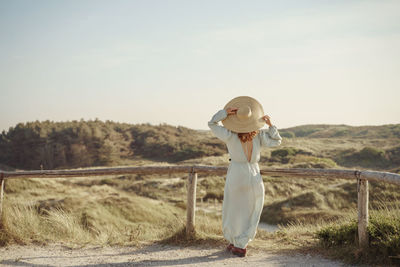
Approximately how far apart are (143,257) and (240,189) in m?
1.62

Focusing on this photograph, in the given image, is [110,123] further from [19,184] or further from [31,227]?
[31,227]

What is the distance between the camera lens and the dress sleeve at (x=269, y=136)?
188 inches

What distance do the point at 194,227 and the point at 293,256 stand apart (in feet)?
5.02

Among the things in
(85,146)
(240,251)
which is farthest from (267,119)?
(85,146)

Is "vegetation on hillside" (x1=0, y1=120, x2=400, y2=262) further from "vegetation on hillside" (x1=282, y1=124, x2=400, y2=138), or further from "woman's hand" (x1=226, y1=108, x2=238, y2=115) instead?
"woman's hand" (x1=226, y1=108, x2=238, y2=115)

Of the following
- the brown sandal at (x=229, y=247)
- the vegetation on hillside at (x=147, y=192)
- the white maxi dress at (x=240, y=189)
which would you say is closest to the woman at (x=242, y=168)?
the white maxi dress at (x=240, y=189)

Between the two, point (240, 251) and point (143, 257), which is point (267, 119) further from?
point (143, 257)

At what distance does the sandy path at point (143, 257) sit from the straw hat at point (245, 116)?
66.5 inches

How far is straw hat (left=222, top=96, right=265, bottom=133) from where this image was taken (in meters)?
4.61

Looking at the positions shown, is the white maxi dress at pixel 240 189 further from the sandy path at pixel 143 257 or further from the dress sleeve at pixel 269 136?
the sandy path at pixel 143 257

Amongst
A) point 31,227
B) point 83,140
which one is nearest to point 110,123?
point 83,140

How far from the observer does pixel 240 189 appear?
4688 millimetres

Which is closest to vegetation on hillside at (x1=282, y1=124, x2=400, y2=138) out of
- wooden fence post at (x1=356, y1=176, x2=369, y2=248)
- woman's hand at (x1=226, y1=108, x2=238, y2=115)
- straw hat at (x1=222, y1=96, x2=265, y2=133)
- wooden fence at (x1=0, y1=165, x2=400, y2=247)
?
wooden fence at (x1=0, y1=165, x2=400, y2=247)

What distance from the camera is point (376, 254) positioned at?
430 cm
